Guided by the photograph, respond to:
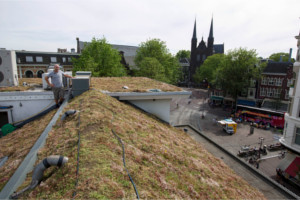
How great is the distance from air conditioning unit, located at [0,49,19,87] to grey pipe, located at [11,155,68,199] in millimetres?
8998

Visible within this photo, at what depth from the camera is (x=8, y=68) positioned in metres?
A: 9.52

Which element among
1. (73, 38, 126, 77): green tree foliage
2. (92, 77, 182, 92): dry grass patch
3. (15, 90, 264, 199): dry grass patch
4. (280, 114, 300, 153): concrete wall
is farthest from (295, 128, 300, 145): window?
(73, 38, 126, 77): green tree foliage

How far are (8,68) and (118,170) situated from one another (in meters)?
10.2

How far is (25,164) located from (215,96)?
46261 millimetres

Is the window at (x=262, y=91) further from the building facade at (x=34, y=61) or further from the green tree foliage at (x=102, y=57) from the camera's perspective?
the building facade at (x=34, y=61)

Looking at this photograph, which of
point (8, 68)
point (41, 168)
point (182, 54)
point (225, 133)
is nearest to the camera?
point (41, 168)

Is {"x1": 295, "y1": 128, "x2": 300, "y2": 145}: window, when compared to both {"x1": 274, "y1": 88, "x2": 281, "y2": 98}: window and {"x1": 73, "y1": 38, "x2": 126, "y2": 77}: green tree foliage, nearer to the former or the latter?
{"x1": 73, "y1": 38, "x2": 126, "y2": 77}: green tree foliage

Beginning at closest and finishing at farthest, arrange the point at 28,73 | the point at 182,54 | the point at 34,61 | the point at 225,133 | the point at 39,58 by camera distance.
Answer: the point at 225,133, the point at 34,61, the point at 39,58, the point at 28,73, the point at 182,54

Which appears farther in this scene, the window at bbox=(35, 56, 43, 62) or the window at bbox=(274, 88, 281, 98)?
the window at bbox=(35, 56, 43, 62)

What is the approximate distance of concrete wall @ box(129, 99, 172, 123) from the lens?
9867 mm

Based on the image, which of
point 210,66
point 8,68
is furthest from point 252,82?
point 8,68

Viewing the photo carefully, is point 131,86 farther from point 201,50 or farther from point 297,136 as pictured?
point 201,50

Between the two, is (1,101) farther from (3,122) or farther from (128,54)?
(128,54)

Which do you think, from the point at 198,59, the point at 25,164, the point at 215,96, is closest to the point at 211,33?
→ the point at 198,59
